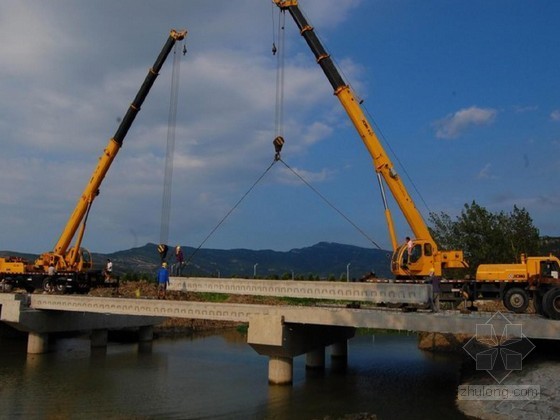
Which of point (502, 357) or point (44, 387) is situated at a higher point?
point (502, 357)

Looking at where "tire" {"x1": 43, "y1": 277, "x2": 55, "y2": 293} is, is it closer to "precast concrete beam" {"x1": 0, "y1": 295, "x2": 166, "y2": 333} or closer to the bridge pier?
"precast concrete beam" {"x1": 0, "y1": 295, "x2": 166, "y2": 333}

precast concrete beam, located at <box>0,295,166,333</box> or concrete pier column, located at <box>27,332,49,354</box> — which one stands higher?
precast concrete beam, located at <box>0,295,166,333</box>

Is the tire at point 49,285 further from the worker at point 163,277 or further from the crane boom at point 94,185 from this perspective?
the worker at point 163,277

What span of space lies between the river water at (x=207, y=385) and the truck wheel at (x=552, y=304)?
4.89 metres

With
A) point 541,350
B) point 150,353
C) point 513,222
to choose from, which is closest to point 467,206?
point 513,222

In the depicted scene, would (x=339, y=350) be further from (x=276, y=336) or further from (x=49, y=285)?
(x=49, y=285)

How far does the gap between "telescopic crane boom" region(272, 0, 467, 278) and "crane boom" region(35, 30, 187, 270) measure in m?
9.00

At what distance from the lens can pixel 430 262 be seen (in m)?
24.6

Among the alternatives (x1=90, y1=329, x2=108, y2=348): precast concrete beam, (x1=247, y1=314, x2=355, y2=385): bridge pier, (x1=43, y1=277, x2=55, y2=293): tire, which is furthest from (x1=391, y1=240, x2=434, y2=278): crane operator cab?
(x1=43, y1=277, x2=55, y2=293): tire

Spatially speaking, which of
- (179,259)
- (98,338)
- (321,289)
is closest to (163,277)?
(179,259)

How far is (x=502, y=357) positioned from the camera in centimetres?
1997

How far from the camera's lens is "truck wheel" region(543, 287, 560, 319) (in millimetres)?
19188

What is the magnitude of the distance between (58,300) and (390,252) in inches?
726

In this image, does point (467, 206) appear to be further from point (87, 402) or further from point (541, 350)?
point (87, 402)
